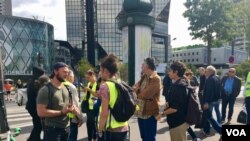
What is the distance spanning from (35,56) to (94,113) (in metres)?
58.2

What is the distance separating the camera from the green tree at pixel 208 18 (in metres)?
31.7

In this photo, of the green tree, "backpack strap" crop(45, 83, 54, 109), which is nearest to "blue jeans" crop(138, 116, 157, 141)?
"backpack strap" crop(45, 83, 54, 109)

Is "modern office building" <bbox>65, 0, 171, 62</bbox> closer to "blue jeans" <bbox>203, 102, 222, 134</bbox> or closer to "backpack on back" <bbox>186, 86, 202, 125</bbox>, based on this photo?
"blue jeans" <bbox>203, 102, 222, 134</bbox>

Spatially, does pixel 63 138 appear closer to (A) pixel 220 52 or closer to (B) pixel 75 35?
(B) pixel 75 35

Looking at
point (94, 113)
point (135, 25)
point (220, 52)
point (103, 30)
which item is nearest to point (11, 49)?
point (103, 30)

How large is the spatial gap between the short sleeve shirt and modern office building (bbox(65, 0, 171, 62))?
263 ft

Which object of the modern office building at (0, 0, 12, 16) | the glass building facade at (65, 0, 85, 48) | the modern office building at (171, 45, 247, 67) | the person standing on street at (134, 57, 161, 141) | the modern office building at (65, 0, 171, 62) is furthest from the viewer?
the modern office building at (0, 0, 12, 16)

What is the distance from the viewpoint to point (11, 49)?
5678cm

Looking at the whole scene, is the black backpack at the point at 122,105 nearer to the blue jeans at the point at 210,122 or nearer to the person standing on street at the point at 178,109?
the person standing on street at the point at 178,109

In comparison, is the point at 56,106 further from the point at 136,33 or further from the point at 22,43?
the point at 22,43

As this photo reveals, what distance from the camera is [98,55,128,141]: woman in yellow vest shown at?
11.0ft

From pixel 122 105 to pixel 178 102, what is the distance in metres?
1.20

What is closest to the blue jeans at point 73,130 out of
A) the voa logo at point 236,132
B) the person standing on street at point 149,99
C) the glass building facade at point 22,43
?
the person standing on street at point 149,99

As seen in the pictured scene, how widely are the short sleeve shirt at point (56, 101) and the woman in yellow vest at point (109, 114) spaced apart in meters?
0.71
